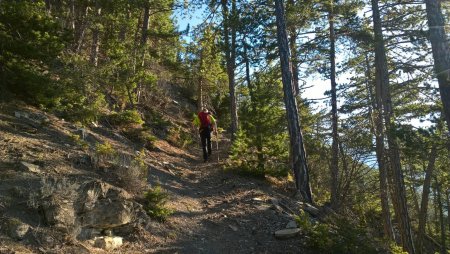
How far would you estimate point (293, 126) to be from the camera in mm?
10672

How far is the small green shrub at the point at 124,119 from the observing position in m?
13.8

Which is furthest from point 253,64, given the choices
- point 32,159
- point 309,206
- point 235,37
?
point 32,159

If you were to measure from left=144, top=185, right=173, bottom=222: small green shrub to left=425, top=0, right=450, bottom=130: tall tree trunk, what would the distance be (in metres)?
6.87

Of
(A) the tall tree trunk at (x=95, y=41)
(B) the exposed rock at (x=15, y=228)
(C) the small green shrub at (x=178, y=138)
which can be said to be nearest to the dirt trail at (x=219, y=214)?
(B) the exposed rock at (x=15, y=228)

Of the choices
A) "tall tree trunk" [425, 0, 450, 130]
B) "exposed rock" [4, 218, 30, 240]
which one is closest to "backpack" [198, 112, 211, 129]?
"tall tree trunk" [425, 0, 450, 130]

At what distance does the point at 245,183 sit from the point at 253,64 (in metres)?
4.86

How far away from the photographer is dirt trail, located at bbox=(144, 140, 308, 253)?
686 centimetres

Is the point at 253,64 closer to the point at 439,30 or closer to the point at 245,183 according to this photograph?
the point at 245,183

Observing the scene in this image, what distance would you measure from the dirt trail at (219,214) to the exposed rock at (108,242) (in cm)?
58

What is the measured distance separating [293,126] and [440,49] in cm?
407

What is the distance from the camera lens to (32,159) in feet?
22.1

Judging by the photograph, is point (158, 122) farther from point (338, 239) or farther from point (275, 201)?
point (338, 239)

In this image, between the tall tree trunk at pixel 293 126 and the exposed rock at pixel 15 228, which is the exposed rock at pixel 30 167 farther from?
the tall tree trunk at pixel 293 126

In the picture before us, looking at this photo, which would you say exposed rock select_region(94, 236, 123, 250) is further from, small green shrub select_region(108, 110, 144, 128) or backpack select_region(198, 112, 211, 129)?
small green shrub select_region(108, 110, 144, 128)
